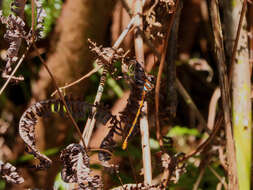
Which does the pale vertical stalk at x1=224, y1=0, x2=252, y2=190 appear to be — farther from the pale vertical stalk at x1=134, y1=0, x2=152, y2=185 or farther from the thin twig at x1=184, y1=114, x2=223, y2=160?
the pale vertical stalk at x1=134, y1=0, x2=152, y2=185

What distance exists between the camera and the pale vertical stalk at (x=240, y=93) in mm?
754

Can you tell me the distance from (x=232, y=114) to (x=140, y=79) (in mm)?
265

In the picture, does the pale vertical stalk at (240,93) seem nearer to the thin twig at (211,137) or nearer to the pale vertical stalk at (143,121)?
the thin twig at (211,137)

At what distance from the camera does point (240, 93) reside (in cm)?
78

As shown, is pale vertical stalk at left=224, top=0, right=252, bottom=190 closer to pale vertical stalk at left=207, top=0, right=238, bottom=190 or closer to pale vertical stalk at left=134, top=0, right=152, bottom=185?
pale vertical stalk at left=207, top=0, right=238, bottom=190

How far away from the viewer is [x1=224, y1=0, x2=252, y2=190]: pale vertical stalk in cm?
75

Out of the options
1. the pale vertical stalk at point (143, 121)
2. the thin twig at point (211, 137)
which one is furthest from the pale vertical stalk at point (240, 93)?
the pale vertical stalk at point (143, 121)

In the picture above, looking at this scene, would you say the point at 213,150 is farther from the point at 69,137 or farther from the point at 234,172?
the point at 69,137

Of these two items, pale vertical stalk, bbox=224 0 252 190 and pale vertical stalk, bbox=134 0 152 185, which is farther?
pale vertical stalk, bbox=224 0 252 190

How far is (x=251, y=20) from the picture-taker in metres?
1.04

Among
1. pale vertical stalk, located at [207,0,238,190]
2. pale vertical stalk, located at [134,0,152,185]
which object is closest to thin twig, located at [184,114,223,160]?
pale vertical stalk, located at [207,0,238,190]

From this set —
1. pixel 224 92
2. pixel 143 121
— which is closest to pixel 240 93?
pixel 224 92

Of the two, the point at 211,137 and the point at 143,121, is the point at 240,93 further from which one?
the point at 143,121

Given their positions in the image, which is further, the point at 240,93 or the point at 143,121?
the point at 240,93
